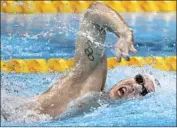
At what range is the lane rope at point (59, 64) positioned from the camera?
371 cm

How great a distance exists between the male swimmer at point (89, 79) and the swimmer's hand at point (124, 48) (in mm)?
231

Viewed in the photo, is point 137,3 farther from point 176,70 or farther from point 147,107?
point 147,107

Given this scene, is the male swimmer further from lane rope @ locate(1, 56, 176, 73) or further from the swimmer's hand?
lane rope @ locate(1, 56, 176, 73)

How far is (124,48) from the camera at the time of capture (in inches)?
71.6

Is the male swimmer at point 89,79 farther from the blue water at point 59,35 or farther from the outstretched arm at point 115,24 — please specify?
the blue water at point 59,35

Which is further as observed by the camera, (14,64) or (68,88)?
(14,64)

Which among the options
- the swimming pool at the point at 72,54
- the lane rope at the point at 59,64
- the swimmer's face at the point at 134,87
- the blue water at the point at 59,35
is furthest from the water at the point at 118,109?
the blue water at the point at 59,35

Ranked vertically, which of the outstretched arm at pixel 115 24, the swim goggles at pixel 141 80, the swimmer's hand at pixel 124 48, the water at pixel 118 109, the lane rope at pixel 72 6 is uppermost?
the lane rope at pixel 72 6

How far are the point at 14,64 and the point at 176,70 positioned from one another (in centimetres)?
119

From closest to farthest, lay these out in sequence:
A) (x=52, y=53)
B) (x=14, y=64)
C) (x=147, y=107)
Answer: (x=147, y=107) < (x=14, y=64) < (x=52, y=53)

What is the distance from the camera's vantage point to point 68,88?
2301mm

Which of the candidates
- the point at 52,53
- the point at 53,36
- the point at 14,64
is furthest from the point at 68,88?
the point at 53,36

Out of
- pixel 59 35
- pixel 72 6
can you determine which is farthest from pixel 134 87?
pixel 72 6

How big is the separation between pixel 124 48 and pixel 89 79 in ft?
1.61
